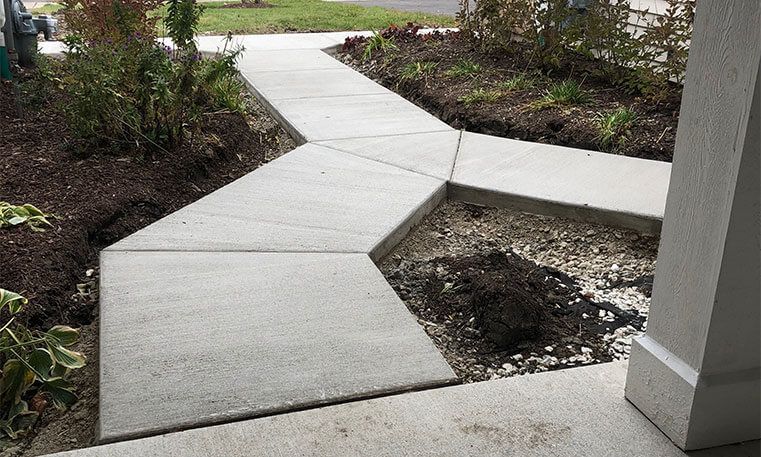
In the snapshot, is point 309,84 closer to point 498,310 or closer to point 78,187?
point 78,187

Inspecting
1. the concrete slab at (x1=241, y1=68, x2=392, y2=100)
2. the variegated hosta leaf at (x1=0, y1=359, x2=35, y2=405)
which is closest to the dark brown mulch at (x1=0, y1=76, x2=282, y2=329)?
the variegated hosta leaf at (x1=0, y1=359, x2=35, y2=405)

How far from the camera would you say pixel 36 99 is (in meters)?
5.08

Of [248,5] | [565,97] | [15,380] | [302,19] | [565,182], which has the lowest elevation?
[15,380]

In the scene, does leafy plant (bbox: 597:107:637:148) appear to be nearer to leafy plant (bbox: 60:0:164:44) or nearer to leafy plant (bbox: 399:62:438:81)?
leafy plant (bbox: 399:62:438:81)

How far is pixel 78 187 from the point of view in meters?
3.85

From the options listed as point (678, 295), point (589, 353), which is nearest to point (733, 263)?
point (678, 295)

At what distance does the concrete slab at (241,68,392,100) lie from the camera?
6.18 meters

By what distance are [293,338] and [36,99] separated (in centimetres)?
344

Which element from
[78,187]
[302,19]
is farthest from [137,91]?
[302,19]

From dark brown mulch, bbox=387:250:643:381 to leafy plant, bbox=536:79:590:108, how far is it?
2.31 metres

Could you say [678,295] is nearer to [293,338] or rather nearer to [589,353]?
[589,353]

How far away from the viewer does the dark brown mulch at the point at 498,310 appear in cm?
A: 278

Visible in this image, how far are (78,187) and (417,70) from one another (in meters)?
3.63

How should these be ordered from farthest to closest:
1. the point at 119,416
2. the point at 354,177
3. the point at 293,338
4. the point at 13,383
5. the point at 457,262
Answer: the point at 354,177 → the point at 457,262 → the point at 293,338 → the point at 13,383 → the point at 119,416
